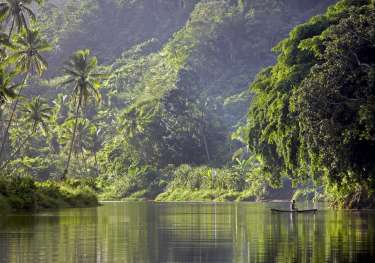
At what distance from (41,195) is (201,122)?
306 feet

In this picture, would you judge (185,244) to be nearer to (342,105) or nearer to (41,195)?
(342,105)

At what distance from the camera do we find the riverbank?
2131 inches

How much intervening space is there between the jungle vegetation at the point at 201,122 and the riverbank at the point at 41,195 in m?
0.32

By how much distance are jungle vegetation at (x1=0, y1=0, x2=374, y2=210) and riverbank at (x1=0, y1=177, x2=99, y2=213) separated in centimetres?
32

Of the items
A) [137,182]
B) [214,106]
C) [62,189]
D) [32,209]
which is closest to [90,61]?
[62,189]

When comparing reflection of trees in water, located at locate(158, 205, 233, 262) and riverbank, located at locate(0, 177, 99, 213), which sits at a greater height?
riverbank, located at locate(0, 177, 99, 213)

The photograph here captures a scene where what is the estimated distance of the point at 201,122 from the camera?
6043 inches

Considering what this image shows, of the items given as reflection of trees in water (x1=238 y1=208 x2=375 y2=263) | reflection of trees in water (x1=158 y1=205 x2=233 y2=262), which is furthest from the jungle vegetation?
reflection of trees in water (x1=158 y1=205 x2=233 y2=262)

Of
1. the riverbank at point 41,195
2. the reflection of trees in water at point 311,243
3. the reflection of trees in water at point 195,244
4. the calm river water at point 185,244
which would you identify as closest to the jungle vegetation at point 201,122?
the riverbank at point 41,195

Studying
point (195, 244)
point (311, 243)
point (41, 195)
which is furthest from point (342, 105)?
point (41, 195)

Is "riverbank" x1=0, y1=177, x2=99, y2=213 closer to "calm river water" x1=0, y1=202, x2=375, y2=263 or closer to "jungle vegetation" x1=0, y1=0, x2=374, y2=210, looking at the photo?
"jungle vegetation" x1=0, y1=0, x2=374, y2=210

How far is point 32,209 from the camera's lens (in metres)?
56.1

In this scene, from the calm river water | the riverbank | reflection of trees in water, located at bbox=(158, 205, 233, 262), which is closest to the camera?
the calm river water

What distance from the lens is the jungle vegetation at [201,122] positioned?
43219 mm
